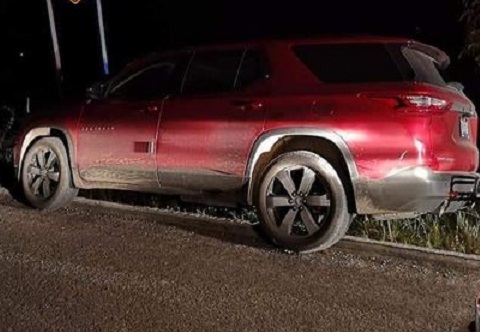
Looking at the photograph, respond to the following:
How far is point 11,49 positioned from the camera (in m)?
19.5

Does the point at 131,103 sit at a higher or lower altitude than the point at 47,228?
higher

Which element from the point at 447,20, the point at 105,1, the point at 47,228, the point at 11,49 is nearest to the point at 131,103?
the point at 47,228

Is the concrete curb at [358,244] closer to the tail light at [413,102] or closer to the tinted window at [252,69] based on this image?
the tail light at [413,102]

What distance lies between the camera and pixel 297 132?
6.20m

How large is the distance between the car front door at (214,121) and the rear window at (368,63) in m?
0.49

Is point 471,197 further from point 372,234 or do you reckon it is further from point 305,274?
point 305,274

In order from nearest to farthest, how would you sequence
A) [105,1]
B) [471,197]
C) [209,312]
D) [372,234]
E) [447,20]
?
[209,312] < [471,197] < [372,234] < [447,20] < [105,1]

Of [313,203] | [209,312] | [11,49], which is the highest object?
[11,49]

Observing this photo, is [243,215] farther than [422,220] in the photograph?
Yes

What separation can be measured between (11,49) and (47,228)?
1363cm

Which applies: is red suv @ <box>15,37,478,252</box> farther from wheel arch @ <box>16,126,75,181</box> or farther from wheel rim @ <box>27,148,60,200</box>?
wheel rim @ <box>27,148,60,200</box>

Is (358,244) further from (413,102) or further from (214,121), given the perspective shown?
(214,121)

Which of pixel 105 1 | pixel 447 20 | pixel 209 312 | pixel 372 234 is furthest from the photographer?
pixel 105 1

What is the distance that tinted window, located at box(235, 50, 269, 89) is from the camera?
21.5 ft
